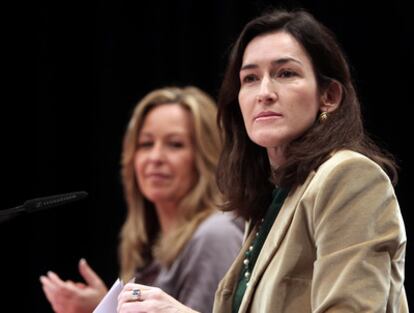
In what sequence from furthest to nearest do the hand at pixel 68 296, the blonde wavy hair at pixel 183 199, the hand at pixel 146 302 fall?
the blonde wavy hair at pixel 183 199 < the hand at pixel 68 296 < the hand at pixel 146 302

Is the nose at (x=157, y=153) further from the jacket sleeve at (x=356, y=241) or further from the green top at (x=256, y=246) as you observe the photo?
the jacket sleeve at (x=356, y=241)

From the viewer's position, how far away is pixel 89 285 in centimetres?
304

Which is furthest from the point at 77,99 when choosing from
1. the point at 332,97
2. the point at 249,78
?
the point at 332,97

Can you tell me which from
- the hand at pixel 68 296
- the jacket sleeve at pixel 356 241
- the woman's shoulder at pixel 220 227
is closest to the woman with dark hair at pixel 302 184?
the jacket sleeve at pixel 356 241

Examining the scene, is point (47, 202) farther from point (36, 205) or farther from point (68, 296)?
point (68, 296)

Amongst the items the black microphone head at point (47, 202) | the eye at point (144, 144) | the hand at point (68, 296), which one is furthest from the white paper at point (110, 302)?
the eye at point (144, 144)

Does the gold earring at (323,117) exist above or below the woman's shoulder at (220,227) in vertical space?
above

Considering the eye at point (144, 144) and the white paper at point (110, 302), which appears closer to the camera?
the white paper at point (110, 302)

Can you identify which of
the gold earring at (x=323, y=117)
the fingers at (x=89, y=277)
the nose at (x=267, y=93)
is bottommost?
the fingers at (x=89, y=277)

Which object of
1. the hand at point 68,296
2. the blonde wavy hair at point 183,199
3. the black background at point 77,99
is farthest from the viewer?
the black background at point 77,99

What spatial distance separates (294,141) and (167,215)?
4.79 feet

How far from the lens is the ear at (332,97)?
199cm

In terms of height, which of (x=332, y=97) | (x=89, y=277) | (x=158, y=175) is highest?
(x=332, y=97)

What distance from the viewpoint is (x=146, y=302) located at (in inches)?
69.9
